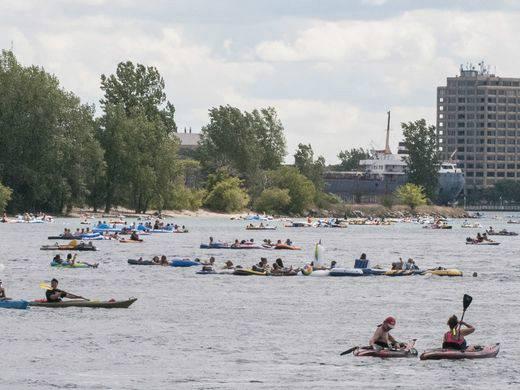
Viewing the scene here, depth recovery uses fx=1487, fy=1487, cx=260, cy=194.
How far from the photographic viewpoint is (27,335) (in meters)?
68.8

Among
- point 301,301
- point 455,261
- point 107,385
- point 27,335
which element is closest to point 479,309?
point 301,301

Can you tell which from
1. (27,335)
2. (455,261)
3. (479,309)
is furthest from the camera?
(455,261)

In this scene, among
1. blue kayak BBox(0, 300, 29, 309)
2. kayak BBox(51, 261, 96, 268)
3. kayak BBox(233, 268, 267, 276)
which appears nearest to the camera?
blue kayak BBox(0, 300, 29, 309)

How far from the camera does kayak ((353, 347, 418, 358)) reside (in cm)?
6131

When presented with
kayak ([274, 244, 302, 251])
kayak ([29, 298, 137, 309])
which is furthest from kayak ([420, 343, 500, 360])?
kayak ([274, 244, 302, 251])

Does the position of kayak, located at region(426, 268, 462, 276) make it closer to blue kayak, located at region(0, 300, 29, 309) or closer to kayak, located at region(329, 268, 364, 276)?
kayak, located at region(329, 268, 364, 276)

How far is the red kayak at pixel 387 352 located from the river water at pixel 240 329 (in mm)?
363

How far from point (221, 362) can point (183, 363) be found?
159 cm

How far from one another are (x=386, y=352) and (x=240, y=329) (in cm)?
1330

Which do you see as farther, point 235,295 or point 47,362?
point 235,295

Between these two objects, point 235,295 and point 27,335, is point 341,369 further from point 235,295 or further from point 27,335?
point 235,295

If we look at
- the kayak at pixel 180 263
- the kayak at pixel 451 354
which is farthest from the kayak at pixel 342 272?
the kayak at pixel 451 354

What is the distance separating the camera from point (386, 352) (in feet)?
201

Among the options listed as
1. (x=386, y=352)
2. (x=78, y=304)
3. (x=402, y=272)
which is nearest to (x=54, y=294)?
(x=78, y=304)
